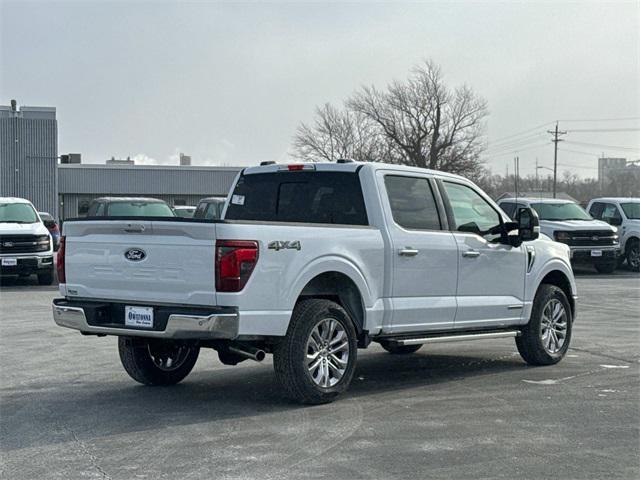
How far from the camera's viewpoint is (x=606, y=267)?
87.4ft

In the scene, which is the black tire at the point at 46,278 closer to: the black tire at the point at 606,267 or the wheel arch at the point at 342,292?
the black tire at the point at 606,267

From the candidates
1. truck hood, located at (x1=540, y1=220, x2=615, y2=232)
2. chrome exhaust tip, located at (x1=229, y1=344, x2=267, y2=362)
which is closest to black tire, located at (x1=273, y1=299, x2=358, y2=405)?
chrome exhaust tip, located at (x1=229, y1=344, x2=267, y2=362)

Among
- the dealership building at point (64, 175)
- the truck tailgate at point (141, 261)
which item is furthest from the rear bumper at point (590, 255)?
the dealership building at point (64, 175)

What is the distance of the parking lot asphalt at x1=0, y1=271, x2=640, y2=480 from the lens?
626cm

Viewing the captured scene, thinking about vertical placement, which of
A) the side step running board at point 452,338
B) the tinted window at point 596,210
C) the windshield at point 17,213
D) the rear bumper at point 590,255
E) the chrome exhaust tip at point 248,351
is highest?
the tinted window at point 596,210

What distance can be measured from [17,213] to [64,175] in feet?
129

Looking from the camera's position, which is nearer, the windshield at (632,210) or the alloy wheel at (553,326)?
the alloy wheel at (553,326)

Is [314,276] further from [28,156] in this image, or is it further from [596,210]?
[28,156]

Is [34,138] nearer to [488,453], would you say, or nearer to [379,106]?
[379,106]

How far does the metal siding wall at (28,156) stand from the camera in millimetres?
55781

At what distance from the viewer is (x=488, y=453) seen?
21.6 ft

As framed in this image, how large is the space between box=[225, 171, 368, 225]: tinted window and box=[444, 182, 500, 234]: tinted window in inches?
48.6

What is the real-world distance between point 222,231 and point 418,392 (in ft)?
8.60

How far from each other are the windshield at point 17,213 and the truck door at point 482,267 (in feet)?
48.8
